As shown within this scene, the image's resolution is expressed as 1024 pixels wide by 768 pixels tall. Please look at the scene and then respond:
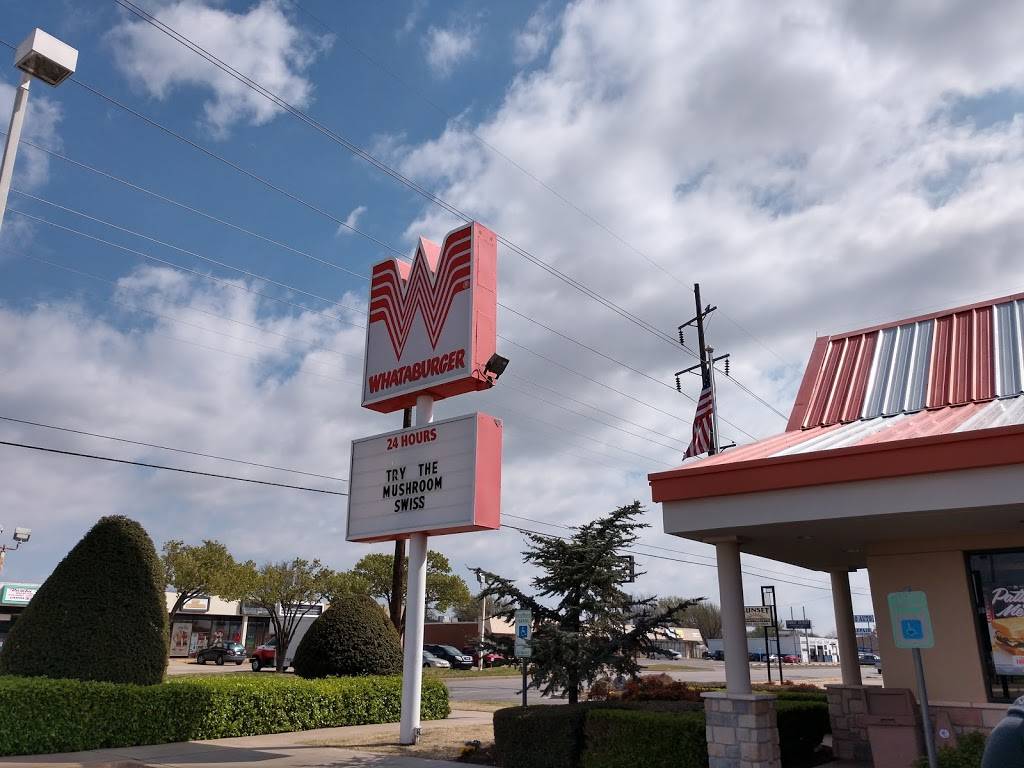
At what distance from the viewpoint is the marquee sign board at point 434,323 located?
15.3 metres

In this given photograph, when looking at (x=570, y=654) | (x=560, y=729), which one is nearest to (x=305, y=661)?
(x=570, y=654)

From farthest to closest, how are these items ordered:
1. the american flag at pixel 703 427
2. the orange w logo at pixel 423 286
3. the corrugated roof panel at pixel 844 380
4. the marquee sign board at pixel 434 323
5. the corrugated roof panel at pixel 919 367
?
1. the american flag at pixel 703 427
2. the orange w logo at pixel 423 286
3. the marquee sign board at pixel 434 323
4. the corrugated roof panel at pixel 844 380
5. the corrugated roof panel at pixel 919 367

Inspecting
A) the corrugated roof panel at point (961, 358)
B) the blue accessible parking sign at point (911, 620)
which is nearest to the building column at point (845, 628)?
the corrugated roof panel at point (961, 358)

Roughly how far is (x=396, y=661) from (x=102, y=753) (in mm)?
8060

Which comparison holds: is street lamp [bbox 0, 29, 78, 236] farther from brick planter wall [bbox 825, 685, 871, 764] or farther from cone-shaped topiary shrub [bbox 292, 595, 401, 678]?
brick planter wall [bbox 825, 685, 871, 764]

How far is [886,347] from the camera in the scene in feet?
49.4

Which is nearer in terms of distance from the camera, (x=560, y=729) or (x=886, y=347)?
(x=560, y=729)

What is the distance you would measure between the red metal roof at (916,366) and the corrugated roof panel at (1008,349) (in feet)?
0.04

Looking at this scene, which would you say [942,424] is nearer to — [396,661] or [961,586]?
[961,586]

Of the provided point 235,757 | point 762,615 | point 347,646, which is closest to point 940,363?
point 235,757

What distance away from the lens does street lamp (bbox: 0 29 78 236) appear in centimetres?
961

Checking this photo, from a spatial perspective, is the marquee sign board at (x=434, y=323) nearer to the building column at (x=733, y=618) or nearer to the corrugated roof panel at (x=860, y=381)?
the building column at (x=733, y=618)

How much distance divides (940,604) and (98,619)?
1434cm

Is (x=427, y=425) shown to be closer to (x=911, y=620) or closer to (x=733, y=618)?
(x=733, y=618)
